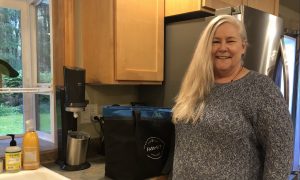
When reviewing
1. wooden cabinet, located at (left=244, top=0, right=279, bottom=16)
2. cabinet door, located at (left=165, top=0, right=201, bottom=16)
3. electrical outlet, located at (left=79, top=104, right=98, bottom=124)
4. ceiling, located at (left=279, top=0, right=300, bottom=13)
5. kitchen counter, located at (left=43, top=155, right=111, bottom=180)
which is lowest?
kitchen counter, located at (left=43, top=155, right=111, bottom=180)

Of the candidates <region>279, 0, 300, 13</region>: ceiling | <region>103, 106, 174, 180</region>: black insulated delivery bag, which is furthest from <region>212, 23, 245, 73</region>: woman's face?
<region>279, 0, 300, 13</region>: ceiling

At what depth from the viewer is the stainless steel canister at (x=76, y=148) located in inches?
57.7

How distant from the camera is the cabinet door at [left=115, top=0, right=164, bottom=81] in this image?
1560mm

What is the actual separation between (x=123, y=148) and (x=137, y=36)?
0.69 m

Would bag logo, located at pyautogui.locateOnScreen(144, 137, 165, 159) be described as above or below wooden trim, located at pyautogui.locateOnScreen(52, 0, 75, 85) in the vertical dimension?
below

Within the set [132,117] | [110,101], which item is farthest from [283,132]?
[110,101]

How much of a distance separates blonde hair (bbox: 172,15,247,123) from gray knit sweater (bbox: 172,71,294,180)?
4cm

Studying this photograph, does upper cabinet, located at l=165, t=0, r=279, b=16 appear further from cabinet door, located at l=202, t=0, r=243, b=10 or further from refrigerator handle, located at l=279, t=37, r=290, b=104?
refrigerator handle, located at l=279, t=37, r=290, b=104

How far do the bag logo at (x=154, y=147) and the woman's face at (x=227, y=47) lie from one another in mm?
446

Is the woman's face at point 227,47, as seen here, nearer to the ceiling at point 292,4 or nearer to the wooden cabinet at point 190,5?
the wooden cabinet at point 190,5

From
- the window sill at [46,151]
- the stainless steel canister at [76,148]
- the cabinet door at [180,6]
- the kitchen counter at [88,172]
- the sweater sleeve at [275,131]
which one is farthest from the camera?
the cabinet door at [180,6]

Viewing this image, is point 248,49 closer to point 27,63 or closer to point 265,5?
point 265,5

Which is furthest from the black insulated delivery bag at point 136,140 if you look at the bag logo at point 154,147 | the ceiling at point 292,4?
the ceiling at point 292,4

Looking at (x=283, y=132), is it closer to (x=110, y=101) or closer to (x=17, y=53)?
(x=110, y=101)
